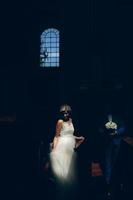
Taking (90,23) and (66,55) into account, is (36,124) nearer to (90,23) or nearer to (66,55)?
(90,23)

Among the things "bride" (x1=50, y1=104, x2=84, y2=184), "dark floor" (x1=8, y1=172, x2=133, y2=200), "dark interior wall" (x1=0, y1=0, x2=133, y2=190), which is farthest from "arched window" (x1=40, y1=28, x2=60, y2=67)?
"bride" (x1=50, y1=104, x2=84, y2=184)

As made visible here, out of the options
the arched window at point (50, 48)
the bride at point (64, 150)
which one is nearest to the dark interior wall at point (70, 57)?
the arched window at point (50, 48)

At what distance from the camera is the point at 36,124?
24.9ft

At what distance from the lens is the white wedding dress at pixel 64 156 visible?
232 inches

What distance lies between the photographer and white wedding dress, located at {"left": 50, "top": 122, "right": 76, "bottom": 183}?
5895 millimetres

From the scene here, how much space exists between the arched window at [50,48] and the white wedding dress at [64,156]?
15741 mm

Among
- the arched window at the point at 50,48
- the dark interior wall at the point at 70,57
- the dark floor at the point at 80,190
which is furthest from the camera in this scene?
the arched window at the point at 50,48

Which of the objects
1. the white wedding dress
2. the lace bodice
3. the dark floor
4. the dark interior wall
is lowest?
the dark floor

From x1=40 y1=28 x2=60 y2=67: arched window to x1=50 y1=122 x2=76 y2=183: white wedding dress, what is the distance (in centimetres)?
1574

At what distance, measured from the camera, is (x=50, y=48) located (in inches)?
877

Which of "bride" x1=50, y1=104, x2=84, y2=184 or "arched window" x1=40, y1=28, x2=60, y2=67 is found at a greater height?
"arched window" x1=40, y1=28, x2=60, y2=67

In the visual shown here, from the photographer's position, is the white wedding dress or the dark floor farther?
the dark floor

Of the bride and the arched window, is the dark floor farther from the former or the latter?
the arched window

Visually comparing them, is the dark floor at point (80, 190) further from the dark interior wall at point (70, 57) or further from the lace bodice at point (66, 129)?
the dark interior wall at point (70, 57)
